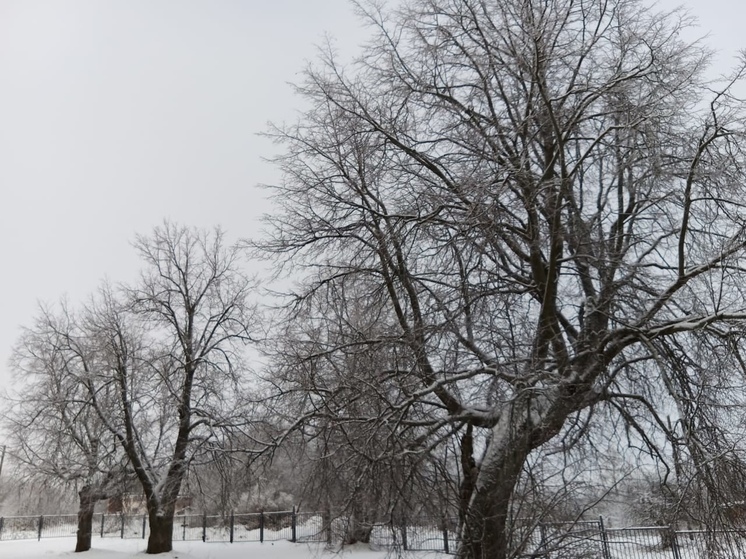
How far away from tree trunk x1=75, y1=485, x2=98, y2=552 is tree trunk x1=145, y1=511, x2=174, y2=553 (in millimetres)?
1964

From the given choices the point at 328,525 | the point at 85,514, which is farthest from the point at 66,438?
the point at 328,525

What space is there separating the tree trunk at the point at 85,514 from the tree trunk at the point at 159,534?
1964mm

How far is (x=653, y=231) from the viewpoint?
8.57 m

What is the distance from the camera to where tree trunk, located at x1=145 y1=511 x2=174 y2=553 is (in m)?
19.1

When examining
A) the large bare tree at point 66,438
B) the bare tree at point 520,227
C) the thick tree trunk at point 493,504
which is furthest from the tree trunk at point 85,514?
the thick tree trunk at point 493,504

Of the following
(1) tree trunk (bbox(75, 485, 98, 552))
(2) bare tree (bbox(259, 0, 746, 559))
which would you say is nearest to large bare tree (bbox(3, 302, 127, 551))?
(1) tree trunk (bbox(75, 485, 98, 552))

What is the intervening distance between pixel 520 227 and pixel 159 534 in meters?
17.2

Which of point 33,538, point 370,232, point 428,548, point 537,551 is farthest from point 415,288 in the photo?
point 33,538

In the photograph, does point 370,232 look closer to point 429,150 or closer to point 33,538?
point 429,150

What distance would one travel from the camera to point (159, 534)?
762 inches

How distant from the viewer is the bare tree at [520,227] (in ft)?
20.5

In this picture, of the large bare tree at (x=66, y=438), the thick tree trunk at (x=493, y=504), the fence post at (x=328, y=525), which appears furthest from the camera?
the large bare tree at (x=66, y=438)

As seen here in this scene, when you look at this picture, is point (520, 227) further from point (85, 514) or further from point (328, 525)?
point (85, 514)

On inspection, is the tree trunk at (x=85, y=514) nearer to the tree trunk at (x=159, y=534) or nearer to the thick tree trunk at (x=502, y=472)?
the tree trunk at (x=159, y=534)
